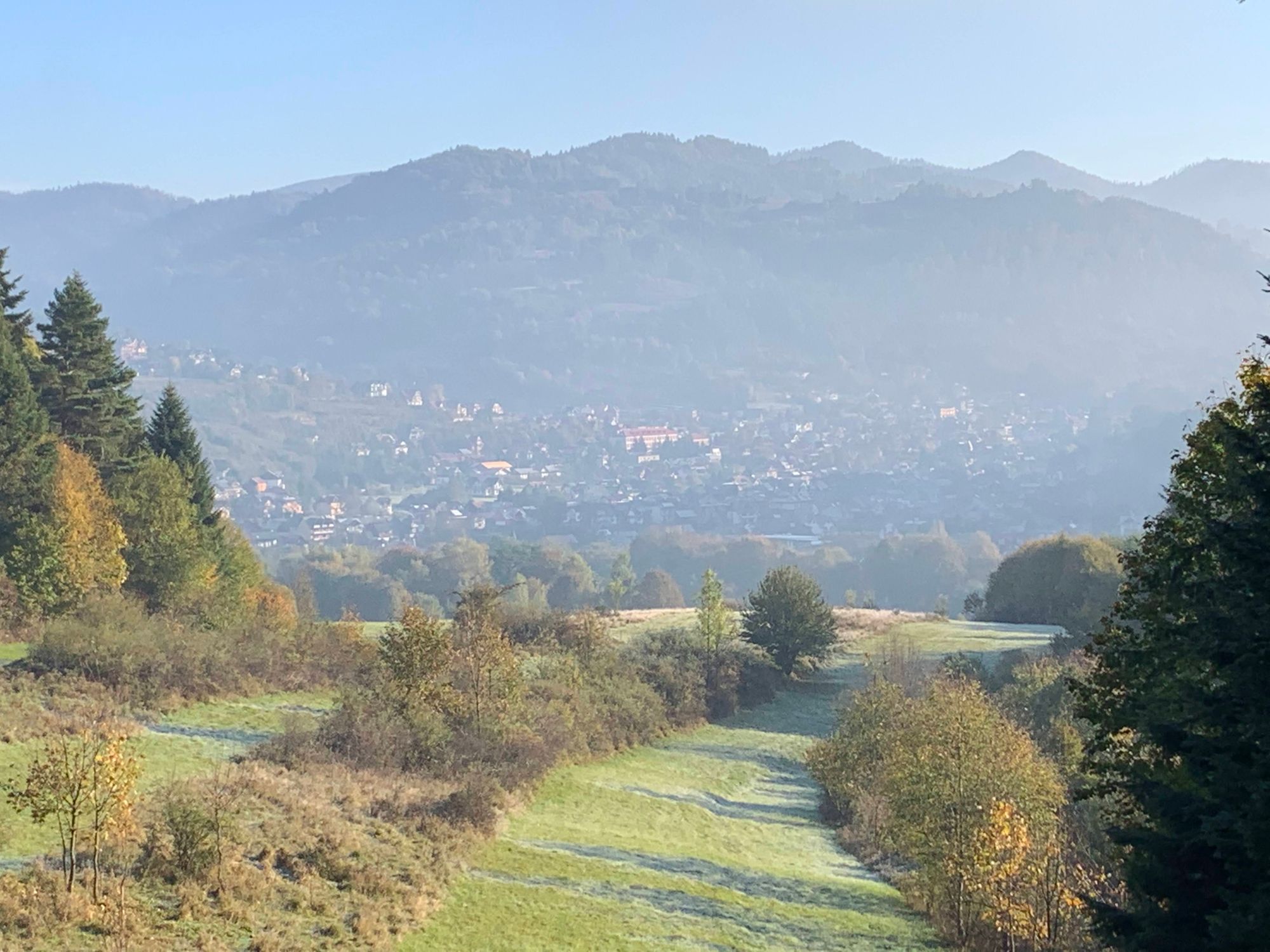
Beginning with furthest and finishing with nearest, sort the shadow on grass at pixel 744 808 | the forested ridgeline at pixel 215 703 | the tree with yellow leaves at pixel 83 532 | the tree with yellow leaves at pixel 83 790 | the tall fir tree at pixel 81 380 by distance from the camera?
the tall fir tree at pixel 81 380 → the tree with yellow leaves at pixel 83 532 → the shadow on grass at pixel 744 808 → the forested ridgeline at pixel 215 703 → the tree with yellow leaves at pixel 83 790

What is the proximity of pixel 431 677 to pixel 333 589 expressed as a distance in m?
137

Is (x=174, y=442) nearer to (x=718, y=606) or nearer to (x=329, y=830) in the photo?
(x=718, y=606)

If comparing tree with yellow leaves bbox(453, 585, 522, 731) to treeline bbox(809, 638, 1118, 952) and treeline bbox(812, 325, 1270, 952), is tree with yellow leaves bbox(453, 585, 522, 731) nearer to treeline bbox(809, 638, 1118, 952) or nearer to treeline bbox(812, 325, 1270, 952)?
treeline bbox(809, 638, 1118, 952)

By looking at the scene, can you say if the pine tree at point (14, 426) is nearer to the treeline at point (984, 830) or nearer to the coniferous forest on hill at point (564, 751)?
the coniferous forest on hill at point (564, 751)

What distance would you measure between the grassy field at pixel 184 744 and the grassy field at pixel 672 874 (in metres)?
7.64

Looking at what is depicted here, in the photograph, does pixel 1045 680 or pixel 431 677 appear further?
pixel 1045 680

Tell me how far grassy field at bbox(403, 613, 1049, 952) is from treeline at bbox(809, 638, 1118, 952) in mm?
1427

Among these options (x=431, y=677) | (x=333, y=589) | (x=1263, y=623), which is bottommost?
(x=333, y=589)

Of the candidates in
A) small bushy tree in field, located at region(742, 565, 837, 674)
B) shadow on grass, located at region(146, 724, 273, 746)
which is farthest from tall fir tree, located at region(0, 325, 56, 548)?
small bushy tree in field, located at region(742, 565, 837, 674)

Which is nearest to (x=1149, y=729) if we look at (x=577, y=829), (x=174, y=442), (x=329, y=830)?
(x=329, y=830)

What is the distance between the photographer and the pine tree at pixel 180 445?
62688 mm

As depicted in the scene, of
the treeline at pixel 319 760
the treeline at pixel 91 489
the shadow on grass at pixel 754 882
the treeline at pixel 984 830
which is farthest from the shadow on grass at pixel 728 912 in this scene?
the treeline at pixel 91 489

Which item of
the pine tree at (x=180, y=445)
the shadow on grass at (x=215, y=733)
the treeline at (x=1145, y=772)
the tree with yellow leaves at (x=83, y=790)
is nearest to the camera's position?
the treeline at (x=1145, y=772)

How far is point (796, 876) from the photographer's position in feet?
103
